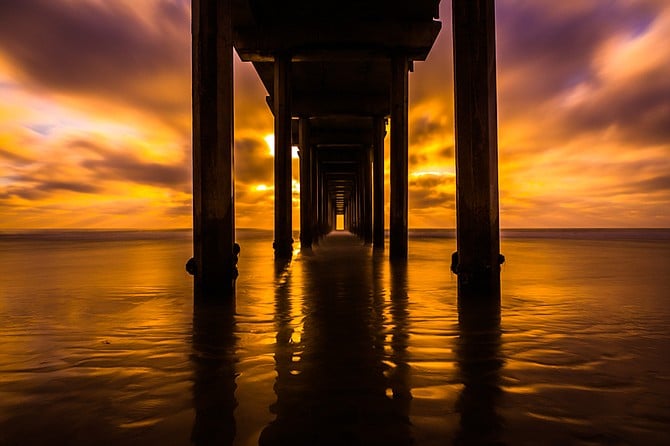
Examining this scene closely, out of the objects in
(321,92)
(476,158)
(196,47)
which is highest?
(321,92)

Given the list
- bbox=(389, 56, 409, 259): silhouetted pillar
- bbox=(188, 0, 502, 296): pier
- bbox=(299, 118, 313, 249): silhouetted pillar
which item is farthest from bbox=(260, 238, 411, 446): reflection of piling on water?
bbox=(299, 118, 313, 249): silhouetted pillar

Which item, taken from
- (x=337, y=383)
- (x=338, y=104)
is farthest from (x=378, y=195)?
(x=337, y=383)

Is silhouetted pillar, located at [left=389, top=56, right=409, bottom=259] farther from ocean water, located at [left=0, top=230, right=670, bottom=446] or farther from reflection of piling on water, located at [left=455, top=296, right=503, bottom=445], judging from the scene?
reflection of piling on water, located at [left=455, top=296, right=503, bottom=445]

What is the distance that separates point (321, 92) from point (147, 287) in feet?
53.7

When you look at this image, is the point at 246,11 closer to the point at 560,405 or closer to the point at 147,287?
the point at 147,287

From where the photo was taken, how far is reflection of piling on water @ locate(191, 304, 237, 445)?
2.29m

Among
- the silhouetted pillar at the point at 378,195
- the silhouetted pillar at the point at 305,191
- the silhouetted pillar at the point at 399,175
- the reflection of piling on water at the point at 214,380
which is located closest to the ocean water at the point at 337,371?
the reflection of piling on water at the point at 214,380

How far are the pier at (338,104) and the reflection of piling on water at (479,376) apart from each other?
184 cm

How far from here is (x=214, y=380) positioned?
121 inches

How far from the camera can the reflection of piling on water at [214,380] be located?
2293 mm

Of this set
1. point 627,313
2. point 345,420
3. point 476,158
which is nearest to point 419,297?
point 476,158

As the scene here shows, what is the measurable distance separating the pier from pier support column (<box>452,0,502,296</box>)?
0.01m

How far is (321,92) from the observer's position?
2245cm

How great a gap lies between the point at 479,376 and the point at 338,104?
20.8 meters
